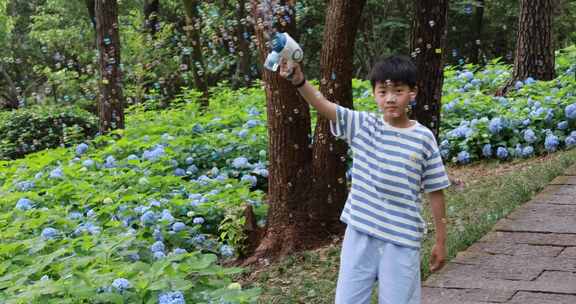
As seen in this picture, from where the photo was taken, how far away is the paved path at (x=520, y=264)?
13.9ft

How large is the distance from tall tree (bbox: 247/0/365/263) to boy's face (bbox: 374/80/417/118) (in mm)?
2593

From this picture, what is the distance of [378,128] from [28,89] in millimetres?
25577

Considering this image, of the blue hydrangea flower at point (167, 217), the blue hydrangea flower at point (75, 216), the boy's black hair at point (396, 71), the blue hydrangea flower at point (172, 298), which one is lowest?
the blue hydrangea flower at point (75, 216)

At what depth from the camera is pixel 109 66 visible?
10.5m

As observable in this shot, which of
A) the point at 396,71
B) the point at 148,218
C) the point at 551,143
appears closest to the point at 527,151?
the point at 551,143

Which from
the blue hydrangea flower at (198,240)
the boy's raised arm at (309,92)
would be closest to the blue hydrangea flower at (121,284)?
the boy's raised arm at (309,92)

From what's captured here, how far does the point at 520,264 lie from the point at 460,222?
109 centimetres

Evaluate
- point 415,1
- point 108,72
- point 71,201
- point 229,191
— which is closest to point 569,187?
point 415,1

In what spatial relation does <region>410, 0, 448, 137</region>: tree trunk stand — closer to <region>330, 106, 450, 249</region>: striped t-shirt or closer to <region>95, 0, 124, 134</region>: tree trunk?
<region>330, 106, 450, 249</region>: striped t-shirt

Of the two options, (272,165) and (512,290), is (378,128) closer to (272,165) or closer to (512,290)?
(512,290)

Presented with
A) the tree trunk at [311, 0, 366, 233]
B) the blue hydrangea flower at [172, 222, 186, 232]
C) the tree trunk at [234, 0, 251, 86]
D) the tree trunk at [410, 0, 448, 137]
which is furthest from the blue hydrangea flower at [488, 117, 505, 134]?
the tree trunk at [234, 0, 251, 86]

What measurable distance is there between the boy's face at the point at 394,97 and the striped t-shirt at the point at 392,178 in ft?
0.26

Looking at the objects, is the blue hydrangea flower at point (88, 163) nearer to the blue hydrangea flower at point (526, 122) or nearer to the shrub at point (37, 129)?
the blue hydrangea flower at point (526, 122)

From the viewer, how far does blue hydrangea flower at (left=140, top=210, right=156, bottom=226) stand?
5781mm
